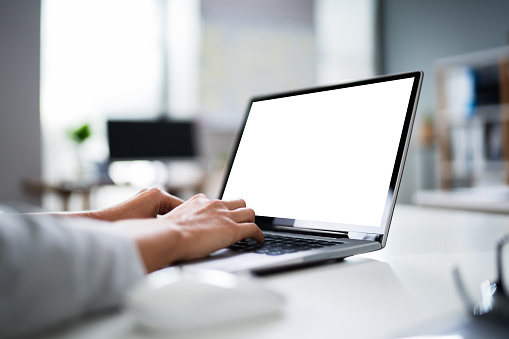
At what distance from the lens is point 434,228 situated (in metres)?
0.99

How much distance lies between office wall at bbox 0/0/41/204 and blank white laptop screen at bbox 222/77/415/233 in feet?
9.62

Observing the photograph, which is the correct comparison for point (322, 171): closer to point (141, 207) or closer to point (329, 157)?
point (329, 157)

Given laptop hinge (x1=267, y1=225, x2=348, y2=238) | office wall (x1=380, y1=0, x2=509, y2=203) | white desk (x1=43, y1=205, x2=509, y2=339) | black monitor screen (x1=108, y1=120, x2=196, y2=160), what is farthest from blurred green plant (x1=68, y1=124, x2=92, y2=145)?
office wall (x1=380, y1=0, x2=509, y2=203)

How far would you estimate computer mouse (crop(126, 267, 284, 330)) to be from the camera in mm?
347

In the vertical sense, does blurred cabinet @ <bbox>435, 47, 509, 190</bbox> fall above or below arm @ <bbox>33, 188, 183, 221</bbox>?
above

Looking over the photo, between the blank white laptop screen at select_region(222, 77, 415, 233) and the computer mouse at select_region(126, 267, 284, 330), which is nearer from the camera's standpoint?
the computer mouse at select_region(126, 267, 284, 330)

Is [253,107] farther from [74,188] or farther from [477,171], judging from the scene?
[477,171]

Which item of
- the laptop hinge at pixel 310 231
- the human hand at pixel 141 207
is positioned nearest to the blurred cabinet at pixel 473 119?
the laptop hinge at pixel 310 231

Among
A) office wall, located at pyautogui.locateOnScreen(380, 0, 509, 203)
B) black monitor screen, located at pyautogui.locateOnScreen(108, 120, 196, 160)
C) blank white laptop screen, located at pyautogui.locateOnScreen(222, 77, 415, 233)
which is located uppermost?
office wall, located at pyautogui.locateOnScreen(380, 0, 509, 203)

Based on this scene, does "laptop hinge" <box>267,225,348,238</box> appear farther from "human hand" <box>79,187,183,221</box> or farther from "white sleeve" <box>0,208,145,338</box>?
"white sleeve" <box>0,208,145,338</box>

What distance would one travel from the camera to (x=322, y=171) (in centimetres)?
79

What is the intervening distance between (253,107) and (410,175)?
4499 mm

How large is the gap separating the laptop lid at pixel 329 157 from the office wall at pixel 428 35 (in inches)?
172

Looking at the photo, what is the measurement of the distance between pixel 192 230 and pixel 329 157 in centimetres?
32
